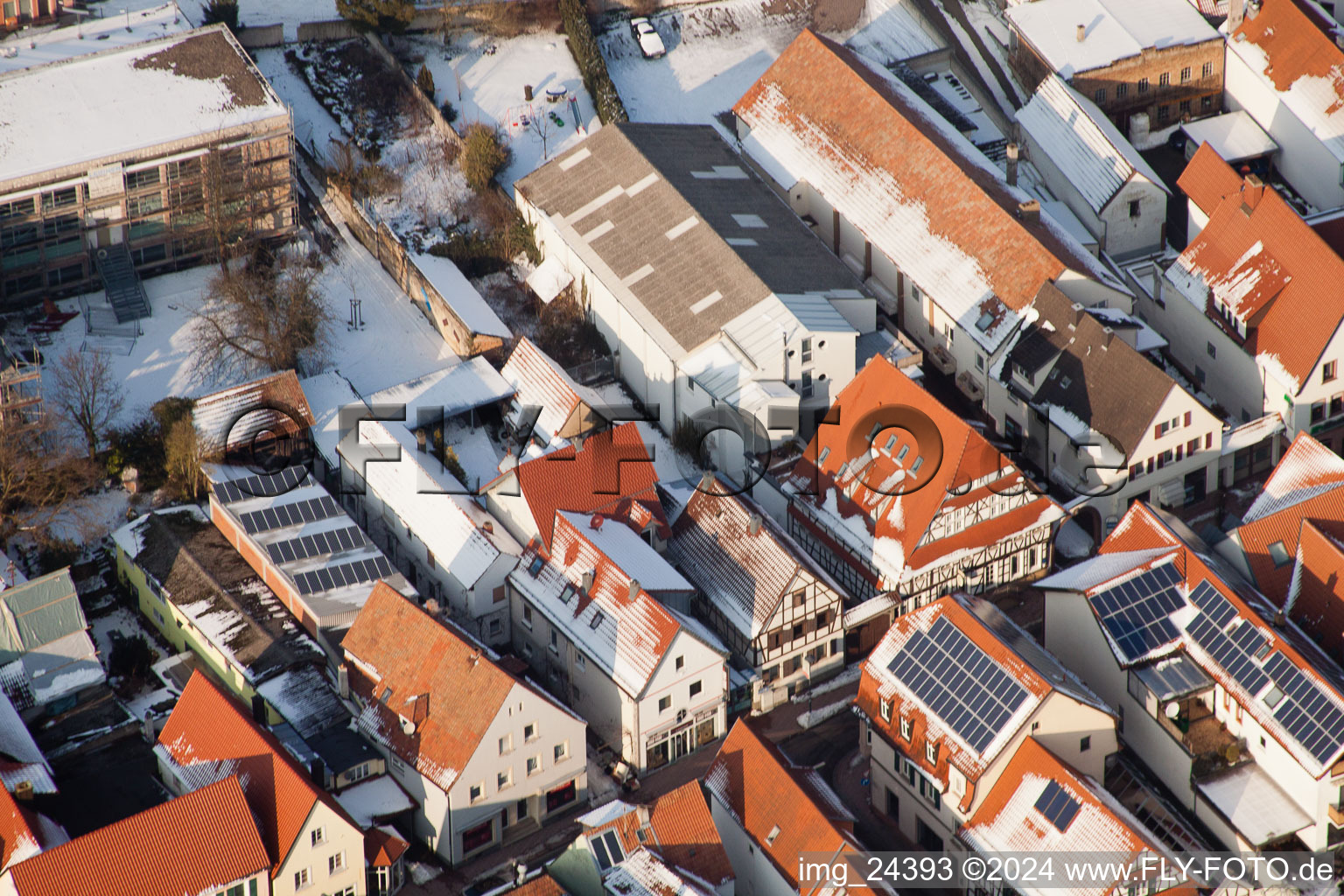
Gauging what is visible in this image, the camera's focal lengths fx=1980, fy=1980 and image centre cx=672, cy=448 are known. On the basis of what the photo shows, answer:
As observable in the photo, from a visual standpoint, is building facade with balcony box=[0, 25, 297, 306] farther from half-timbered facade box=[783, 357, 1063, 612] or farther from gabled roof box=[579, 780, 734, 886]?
gabled roof box=[579, 780, 734, 886]

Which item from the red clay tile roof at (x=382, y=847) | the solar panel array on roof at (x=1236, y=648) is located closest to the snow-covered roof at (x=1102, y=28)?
the solar panel array on roof at (x=1236, y=648)

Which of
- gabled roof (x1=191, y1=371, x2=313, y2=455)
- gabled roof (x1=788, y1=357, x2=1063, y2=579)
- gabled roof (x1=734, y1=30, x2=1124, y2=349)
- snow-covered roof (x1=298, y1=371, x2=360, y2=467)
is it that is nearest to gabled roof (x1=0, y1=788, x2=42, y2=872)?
gabled roof (x1=191, y1=371, x2=313, y2=455)

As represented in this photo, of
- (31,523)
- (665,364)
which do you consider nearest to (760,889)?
(665,364)

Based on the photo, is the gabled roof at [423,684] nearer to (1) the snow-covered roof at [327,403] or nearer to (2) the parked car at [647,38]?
(1) the snow-covered roof at [327,403]

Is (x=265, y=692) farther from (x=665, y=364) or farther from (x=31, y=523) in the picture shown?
(x=665, y=364)

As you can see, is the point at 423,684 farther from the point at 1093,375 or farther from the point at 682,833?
the point at 1093,375
